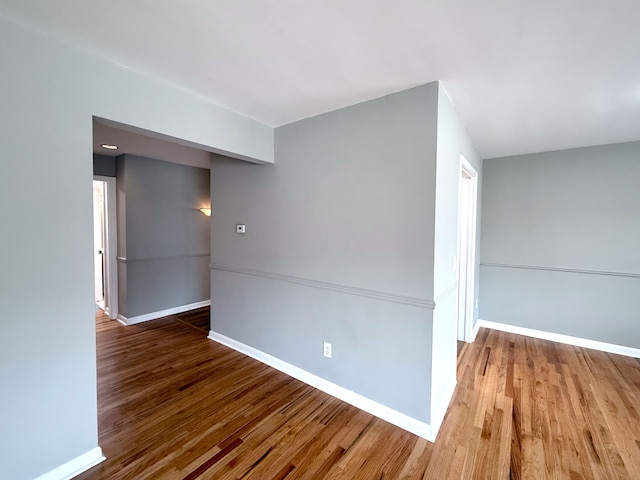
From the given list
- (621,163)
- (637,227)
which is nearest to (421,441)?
(637,227)

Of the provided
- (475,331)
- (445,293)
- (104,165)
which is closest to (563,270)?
(475,331)

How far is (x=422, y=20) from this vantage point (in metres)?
1.27

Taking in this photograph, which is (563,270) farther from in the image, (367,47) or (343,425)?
(367,47)

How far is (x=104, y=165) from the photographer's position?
3857mm

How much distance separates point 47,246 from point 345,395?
2.17m

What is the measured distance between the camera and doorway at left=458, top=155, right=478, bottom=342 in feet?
10.6

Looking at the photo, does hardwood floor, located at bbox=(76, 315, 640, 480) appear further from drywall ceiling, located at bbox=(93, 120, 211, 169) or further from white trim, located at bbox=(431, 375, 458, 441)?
drywall ceiling, located at bbox=(93, 120, 211, 169)

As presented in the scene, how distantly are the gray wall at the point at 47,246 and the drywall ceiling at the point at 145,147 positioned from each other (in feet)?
3.47

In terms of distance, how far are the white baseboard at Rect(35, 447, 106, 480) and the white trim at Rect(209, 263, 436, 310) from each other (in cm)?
164

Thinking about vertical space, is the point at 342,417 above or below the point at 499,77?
below

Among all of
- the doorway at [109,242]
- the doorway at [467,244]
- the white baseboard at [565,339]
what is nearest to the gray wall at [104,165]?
the doorway at [109,242]

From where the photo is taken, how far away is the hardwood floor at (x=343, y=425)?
1614 millimetres

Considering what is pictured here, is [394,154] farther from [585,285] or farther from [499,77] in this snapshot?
[585,285]

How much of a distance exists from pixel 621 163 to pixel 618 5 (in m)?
2.78
